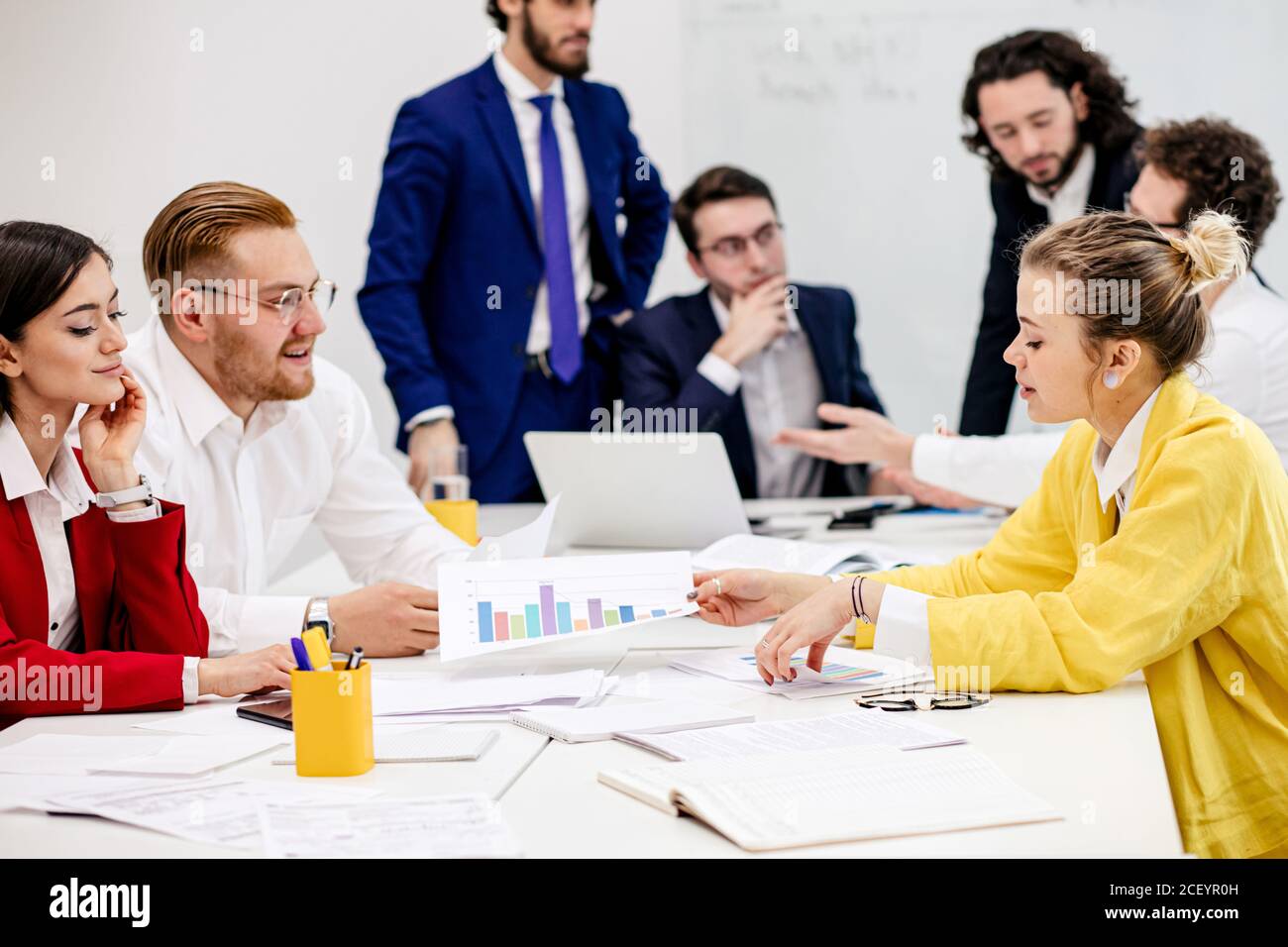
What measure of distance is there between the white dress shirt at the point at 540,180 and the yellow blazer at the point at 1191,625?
2.52m

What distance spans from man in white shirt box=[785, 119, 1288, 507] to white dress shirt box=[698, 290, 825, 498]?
2.98 ft

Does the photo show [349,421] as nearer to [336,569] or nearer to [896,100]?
[336,569]

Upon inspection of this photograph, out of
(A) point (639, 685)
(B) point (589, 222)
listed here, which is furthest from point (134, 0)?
(A) point (639, 685)

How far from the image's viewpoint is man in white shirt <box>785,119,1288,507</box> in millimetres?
2506

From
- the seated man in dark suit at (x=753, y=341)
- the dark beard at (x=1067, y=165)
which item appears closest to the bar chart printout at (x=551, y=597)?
the seated man in dark suit at (x=753, y=341)

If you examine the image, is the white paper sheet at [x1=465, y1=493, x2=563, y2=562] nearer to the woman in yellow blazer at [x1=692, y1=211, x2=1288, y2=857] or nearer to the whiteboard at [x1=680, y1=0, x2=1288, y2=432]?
the woman in yellow blazer at [x1=692, y1=211, x2=1288, y2=857]

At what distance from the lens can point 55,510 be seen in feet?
5.39

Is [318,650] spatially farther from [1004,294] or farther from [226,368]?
[1004,294]

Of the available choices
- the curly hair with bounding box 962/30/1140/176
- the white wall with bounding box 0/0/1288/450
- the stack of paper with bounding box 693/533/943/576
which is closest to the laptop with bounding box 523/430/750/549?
the stack of paper with bounding box 693/533/943/576

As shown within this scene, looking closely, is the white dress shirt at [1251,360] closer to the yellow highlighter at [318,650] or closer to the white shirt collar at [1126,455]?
the white shirt collar at [1126,455]

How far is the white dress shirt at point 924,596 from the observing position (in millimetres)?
1482

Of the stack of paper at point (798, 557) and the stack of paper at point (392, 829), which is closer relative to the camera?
the stack of paper at point (392, 829)
